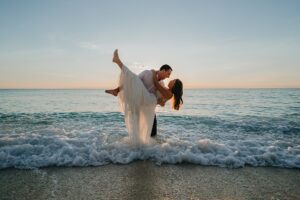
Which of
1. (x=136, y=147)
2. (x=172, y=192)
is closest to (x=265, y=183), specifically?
(x=172, y=192)

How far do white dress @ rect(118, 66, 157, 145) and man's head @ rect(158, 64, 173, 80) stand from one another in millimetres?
585

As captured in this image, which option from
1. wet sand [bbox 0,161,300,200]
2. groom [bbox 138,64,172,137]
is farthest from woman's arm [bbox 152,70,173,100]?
wet sand [bbox 0,161,300,200]

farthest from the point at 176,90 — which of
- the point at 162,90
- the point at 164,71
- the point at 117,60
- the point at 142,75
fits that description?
the point at 117,60

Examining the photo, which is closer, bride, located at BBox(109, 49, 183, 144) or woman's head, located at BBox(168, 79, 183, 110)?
bride, located at BBox(109, 49, 183, 144)

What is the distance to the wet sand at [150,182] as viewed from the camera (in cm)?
379

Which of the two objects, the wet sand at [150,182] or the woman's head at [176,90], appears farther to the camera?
the woman's head at [176,90]

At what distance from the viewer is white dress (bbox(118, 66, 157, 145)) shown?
6078mm

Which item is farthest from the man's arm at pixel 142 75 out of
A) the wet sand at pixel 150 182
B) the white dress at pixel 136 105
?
the wet sand at pixel 150 182

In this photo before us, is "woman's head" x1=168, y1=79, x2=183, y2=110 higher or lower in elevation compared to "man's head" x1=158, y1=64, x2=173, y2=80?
lower

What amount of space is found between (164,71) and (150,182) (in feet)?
10.2

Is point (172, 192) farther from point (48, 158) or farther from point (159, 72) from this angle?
point (159, 72)

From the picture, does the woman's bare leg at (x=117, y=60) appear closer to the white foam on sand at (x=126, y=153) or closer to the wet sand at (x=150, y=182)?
the white foam on sand at (x=126, y=153)

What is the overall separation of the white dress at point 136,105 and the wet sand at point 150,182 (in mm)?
1238

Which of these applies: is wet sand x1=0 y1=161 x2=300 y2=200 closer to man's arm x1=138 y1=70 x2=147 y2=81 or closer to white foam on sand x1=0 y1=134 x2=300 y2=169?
white foam on sand x1=0 y1=134 x2=300 y2=169
